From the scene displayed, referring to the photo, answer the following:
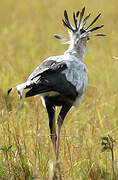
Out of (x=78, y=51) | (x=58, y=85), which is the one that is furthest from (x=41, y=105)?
(x=58, y=85)

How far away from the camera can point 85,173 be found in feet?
10.0

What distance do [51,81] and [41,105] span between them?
4.91 feet

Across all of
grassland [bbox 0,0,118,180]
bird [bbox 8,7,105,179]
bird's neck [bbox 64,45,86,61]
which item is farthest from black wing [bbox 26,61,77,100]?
bird's neck [bbox 64,45,86,61]

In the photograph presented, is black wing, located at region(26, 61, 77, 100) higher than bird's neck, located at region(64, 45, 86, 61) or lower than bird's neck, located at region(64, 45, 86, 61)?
lower

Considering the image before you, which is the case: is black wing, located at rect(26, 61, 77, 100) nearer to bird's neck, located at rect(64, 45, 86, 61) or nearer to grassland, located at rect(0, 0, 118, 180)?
grassland, located at rect(0, 0, 118, 180)

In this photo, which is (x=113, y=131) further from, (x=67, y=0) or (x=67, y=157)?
(x=67, y=0)

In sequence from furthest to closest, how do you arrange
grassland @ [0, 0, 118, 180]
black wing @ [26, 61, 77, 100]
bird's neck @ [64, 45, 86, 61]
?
bird's neck @ [64, 45, 86, 61]
grassland @ [0, 0, 118, 180]
black wing @ [26, 61, 77, 100]

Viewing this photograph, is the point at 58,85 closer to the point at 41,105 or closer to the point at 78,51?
the point at 78,51

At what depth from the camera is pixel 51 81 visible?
2.80 metres

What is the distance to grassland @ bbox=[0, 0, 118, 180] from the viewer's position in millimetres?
3021

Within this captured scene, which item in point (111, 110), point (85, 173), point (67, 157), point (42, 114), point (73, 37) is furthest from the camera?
point (111, 110)

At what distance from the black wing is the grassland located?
27 centimetres

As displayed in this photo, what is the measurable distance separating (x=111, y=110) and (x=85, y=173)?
163 centimetres

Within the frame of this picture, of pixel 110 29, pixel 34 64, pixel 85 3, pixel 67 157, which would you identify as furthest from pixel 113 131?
pixel 85 3
